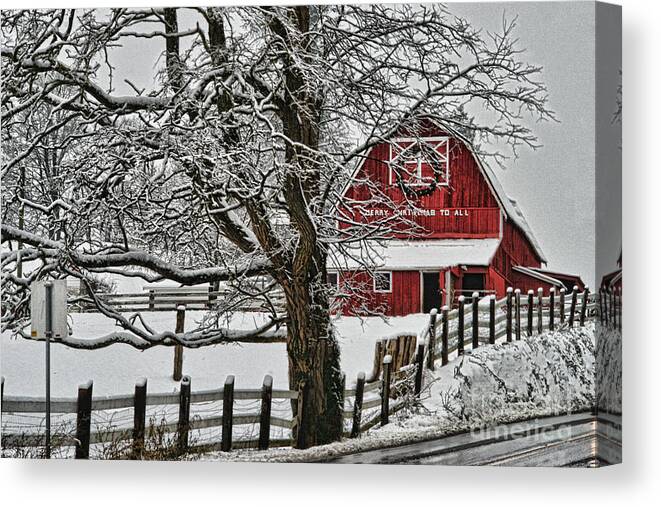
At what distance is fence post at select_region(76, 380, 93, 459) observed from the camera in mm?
8477

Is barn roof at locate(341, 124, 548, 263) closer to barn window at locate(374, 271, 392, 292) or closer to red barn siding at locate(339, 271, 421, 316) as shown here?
red barn siding at locate(339, 271, 421, 316)

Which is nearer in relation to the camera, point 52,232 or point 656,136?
point 656,136

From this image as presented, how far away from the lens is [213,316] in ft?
27.5

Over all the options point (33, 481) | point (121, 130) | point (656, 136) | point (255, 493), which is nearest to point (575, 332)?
point (656, 136)

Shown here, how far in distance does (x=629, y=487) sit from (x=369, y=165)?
275cm

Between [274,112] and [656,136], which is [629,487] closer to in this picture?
[656,136]

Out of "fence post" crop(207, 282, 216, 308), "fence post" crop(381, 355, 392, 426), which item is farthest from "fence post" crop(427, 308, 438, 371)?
"fence post" crop(207, 282, 216, 308)

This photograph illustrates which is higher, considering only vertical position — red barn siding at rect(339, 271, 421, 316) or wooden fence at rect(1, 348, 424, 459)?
red barn siding at rect(339, 271, 421, 316)

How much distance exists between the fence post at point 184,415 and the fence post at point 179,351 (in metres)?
0.06

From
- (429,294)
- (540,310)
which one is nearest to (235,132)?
(429,294)

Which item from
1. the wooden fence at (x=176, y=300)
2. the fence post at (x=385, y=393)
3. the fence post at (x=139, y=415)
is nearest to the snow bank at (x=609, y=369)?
the fence post at (x=385, y=393)

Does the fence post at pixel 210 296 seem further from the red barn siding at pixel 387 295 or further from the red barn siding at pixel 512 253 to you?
the red barn siding at pixel 512 253

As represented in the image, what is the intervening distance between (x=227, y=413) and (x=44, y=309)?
1.49 metres

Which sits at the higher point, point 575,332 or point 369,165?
point 369,165
